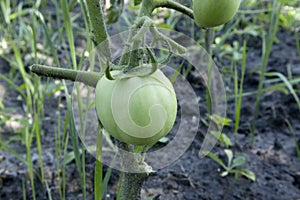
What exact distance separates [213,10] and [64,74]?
0.70 feet

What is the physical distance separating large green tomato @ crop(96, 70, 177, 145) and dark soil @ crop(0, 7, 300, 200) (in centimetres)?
74

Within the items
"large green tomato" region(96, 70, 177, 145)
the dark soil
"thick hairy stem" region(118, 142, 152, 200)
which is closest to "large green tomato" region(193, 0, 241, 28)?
"large green tomato" region(96, 70, 177, 145)

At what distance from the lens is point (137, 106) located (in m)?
0.46

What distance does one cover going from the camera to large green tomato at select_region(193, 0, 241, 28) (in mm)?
522

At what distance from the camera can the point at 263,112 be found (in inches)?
67.7

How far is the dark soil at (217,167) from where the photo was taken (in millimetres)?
1287

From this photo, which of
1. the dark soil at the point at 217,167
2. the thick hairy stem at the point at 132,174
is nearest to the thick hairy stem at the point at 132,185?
the thick hairy stem at the point at 132,174

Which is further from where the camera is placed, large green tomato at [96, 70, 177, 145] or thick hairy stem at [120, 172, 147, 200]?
thick hairy stem at [120, 172, 147, 200]

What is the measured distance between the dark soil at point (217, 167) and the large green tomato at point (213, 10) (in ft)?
2.57

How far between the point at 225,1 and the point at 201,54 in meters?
1.22

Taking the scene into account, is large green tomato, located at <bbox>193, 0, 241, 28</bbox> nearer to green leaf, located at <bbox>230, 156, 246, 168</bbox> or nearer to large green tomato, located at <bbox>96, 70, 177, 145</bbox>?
large green tomato, located at <bbox>96, 70, 177, 145</bbox>

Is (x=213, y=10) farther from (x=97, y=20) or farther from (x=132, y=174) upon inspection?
(x=132, y=174)

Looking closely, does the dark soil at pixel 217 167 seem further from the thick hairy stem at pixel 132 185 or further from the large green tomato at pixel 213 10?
the large green tomato at pixel 213 10

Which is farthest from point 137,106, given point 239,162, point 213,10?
point 239,162
